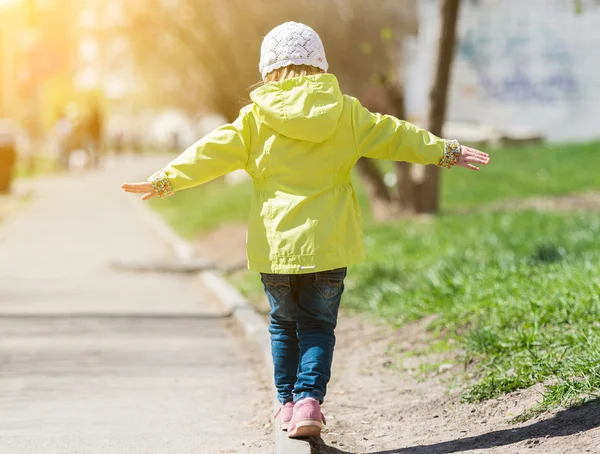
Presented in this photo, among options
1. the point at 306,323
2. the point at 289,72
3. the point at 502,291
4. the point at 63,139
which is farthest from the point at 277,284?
the point at 63,139

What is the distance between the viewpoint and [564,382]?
202 inches

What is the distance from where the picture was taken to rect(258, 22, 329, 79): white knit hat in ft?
16.5

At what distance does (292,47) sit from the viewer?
5043 mm

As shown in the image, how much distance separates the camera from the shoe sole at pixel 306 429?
192 inches

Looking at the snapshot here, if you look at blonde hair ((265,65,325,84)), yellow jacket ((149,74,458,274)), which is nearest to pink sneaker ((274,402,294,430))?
yellow jacket ((149,74,458,274))

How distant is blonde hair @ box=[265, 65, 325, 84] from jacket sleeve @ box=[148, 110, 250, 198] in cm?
30

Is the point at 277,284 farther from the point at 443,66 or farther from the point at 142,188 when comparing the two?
the point at 443,66

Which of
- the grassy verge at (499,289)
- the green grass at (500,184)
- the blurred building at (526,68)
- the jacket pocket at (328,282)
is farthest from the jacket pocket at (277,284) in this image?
the blurred building at (526,68)

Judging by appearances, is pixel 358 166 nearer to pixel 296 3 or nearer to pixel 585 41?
pixel 296 3

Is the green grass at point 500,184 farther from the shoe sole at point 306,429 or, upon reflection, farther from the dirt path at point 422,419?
the shoe sole at point 306,429

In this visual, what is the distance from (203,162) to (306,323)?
0.87 metres

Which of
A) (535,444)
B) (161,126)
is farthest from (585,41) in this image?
(161,126)

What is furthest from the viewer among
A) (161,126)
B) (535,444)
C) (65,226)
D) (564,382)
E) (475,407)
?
(161,126)

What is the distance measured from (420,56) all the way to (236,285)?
17683 mm
